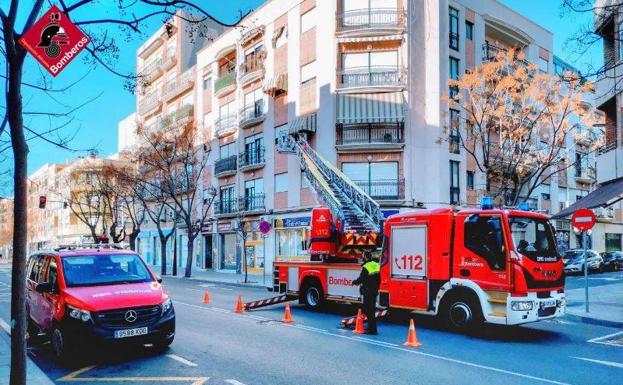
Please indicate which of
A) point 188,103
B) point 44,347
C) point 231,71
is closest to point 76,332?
point 44,347

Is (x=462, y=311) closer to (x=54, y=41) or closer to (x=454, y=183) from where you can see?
(x=54, y=41)

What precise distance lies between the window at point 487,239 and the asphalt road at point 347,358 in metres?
1.66

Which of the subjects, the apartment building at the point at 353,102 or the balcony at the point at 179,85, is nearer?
the apartment building at the point at 353,102

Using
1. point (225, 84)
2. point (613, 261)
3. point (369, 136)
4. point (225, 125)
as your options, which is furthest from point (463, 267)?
point (225, 84)

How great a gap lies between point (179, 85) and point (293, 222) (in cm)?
2275

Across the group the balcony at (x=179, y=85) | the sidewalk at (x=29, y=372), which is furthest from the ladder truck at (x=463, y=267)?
the balcony at (x=179, y=85)

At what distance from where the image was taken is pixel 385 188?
30.5 metres

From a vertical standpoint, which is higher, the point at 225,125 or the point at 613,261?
the point at 225,125

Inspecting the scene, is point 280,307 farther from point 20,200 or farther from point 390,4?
point 390,4

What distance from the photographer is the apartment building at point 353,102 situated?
30562 millimetres

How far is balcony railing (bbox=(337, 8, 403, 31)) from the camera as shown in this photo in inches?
1213

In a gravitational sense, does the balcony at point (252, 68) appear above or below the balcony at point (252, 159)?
above

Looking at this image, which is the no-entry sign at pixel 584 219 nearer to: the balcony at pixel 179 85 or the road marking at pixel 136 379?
the road marking at pixel 136 379

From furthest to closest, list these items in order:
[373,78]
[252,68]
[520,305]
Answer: [252,68] < [373,78] < [520,305]
